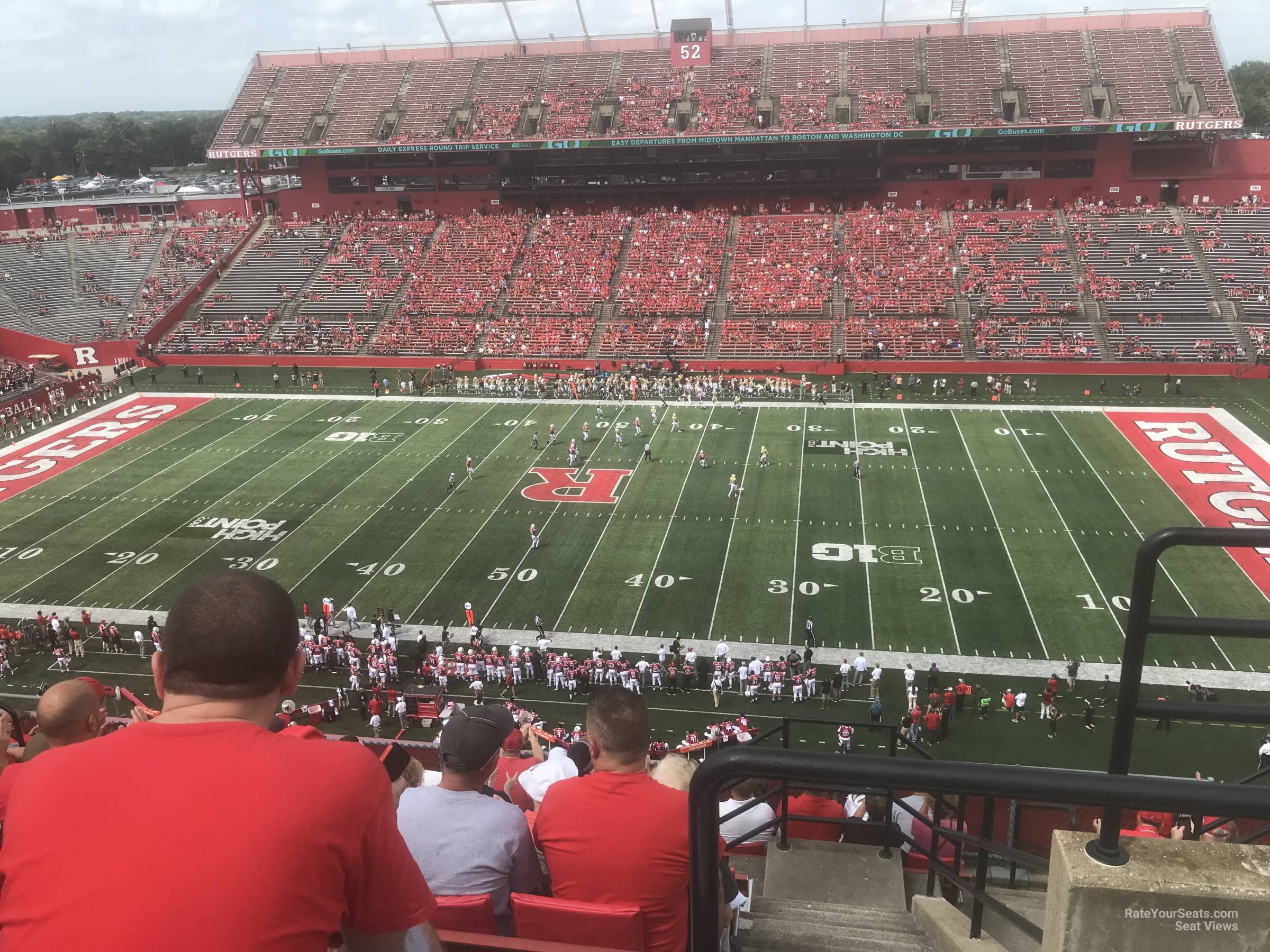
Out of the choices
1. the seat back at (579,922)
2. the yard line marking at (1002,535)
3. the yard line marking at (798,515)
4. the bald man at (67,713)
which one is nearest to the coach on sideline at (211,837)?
the seat back at (579,922)

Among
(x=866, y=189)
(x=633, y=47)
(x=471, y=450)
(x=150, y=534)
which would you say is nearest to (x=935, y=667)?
(x=471, y=450)

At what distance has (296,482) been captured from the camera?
109 ft

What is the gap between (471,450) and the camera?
36.0 metres

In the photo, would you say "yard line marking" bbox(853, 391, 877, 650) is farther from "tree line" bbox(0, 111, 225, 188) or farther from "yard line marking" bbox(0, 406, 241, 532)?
"tree line" bbox(0, 111, 225, 188)

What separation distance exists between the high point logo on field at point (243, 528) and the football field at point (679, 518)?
0.10 m

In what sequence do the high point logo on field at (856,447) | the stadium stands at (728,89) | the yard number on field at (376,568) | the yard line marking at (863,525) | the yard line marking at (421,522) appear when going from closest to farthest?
the yard line marking at (863,525), the yard line marking at (421,522), the yard number on field at (376,568), the high point logo on field at (856,447), the stadium stands at (728,89)

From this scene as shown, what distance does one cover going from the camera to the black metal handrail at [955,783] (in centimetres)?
195

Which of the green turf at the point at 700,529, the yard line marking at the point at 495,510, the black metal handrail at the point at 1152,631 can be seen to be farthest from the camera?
the yard line marking at the point at 495,510

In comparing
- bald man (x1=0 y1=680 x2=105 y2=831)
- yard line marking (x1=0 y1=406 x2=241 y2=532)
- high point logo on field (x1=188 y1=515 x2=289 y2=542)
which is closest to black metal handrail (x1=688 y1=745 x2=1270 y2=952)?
bald man (x1=0 y1=680 x2=105 y2=831)

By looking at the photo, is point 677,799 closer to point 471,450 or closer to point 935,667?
point 935,667

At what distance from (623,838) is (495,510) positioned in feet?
87.1

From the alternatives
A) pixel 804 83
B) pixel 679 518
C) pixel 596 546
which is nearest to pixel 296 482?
pixel 596 546

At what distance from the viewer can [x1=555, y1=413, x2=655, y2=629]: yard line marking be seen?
23766mm

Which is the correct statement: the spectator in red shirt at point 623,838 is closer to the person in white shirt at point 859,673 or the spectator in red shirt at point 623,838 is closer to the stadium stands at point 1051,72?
the person in white shirt at point 859,673
